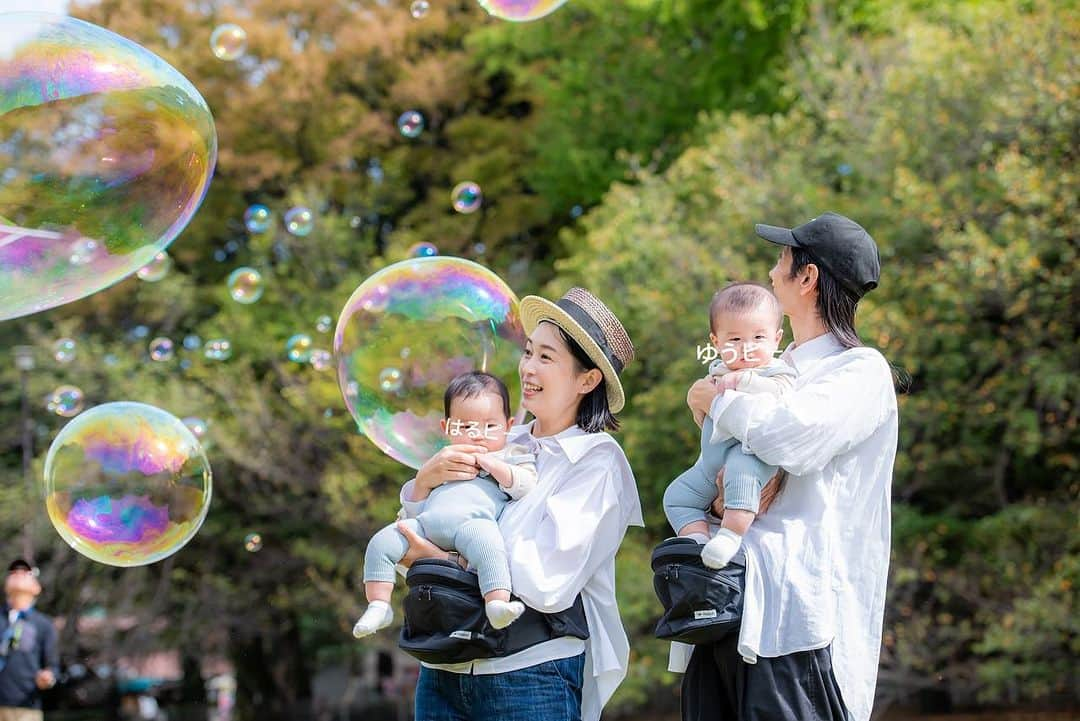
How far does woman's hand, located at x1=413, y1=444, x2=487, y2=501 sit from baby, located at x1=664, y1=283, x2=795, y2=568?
59 cm

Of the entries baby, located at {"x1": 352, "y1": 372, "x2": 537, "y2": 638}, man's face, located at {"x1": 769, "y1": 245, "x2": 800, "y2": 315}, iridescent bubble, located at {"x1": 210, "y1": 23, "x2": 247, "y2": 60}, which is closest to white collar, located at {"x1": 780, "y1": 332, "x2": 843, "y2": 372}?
man's face, located at {"x1": 769, "y1": 245, "x2": 800, "y2": 315}

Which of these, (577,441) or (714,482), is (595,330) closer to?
(577,441)

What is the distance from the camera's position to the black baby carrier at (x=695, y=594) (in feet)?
10.9

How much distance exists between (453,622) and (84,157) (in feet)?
10.4

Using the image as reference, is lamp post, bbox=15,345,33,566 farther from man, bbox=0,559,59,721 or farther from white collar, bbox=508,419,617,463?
white collar, bbox=508,419,617,463

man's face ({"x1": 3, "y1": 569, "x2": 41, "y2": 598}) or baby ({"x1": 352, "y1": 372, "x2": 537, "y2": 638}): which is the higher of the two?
man's face ({"x1": 3, "y1": 569, "x2": 41, "y2": 598})

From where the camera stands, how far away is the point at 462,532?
3.68m

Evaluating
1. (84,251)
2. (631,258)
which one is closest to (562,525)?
(84,251)

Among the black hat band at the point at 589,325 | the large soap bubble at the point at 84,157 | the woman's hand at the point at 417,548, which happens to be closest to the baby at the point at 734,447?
the black hat band at the point at 589,325

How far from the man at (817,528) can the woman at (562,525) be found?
0.34 meters

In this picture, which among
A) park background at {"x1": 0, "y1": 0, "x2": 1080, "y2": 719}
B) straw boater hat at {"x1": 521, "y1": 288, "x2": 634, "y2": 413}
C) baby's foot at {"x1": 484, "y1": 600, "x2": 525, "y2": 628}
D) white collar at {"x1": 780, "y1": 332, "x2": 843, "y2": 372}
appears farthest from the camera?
park background at {"x1": 0, "y1": 0, "x2": 1080, "y2": 719}

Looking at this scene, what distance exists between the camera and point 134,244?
19.3 ft

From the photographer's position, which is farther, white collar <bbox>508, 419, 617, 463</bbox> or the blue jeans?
white collar <bbox>508, 419, 617, 463</bbox>

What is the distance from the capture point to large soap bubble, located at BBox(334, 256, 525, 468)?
5.14m
